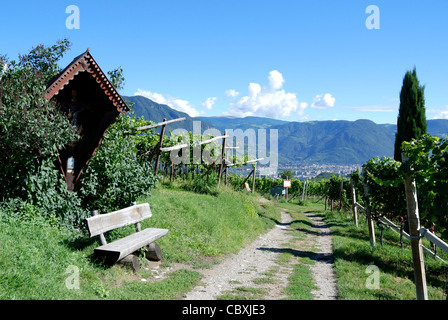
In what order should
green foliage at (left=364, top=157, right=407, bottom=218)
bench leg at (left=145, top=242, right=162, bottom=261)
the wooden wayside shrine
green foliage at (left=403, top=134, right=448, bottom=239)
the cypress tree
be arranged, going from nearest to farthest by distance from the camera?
1. green foliage at (left=403, top=134, right=448, bottom=239)
2. bench leg at (left=145, top=242, right=162, bottom=261)
3. the wooden wayside shrine
4. green foliage at (left=364, top=157, right=407, bottom=218)
5. the cypress tree

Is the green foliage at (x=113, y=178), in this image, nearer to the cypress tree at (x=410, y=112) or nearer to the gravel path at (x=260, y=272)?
the gravel path at (x=260, y=272)

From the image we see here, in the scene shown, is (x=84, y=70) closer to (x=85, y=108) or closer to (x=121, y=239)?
(x=85, y=108)

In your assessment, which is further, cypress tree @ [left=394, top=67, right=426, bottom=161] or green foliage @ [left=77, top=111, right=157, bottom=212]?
cypress tree @ [left=394, top=67, right=426, bottom=161]

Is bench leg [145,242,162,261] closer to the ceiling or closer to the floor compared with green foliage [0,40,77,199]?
closer to the floor

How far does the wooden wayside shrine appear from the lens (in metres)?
7.73

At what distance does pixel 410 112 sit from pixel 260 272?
13819 millimetres

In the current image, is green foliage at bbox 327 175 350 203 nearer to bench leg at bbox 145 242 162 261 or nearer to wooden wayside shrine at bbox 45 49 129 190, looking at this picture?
A: bench leg at bbox 145 242 162 261

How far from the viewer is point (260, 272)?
7570 mm

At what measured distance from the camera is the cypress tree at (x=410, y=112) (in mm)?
16906

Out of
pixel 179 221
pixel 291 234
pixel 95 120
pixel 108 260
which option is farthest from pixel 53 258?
pixel 291 234

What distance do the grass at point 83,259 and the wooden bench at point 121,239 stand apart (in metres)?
0.30
